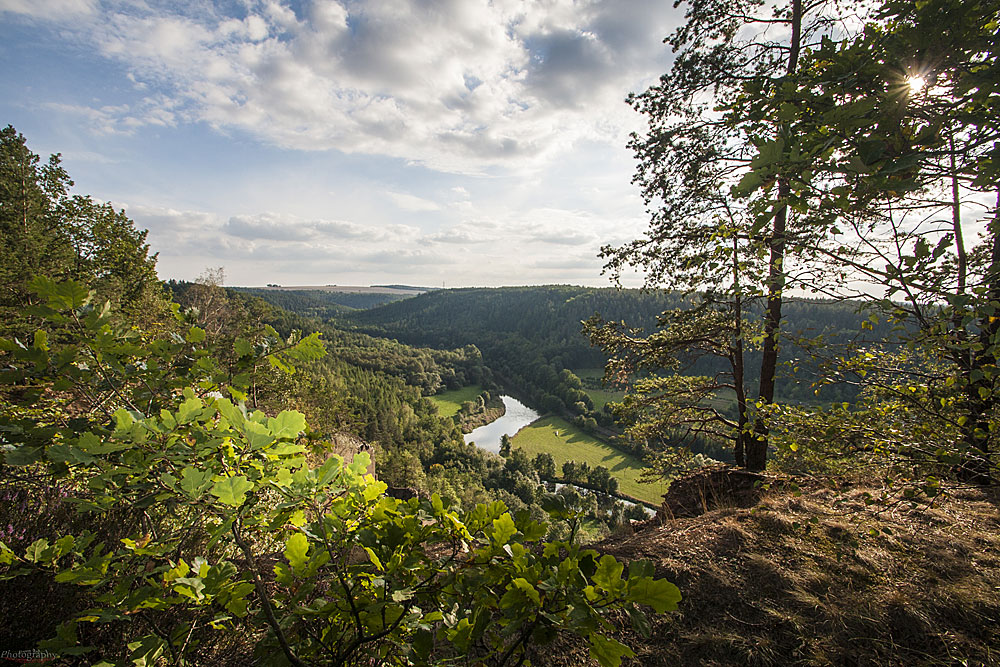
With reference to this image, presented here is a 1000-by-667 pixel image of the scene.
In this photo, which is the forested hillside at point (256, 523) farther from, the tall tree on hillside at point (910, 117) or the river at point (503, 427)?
the river at point (503, 427)

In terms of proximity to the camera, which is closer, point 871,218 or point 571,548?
point 571,548

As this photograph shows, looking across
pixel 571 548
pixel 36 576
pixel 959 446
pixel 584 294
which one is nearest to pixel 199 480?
pixel 571 548

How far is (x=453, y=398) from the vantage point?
9019 centimetres

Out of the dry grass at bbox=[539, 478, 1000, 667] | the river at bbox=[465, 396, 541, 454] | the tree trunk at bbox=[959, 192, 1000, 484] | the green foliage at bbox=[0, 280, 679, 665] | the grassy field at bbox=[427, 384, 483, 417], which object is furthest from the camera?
the grassy field at bbox=[427, 384, 483, 417]

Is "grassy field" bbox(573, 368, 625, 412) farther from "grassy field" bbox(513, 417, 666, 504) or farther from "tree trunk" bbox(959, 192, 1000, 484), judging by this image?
"tree trunk" bbox(959, 192, 1000, 484)

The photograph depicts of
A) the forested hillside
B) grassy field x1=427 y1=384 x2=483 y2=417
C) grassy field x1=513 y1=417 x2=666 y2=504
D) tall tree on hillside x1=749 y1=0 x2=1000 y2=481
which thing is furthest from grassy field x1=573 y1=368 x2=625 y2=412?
the forested hillside

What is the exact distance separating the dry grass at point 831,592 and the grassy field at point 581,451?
50.9m

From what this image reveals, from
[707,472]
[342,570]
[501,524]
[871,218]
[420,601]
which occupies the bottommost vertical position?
[707,472]

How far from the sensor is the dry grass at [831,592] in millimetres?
2447

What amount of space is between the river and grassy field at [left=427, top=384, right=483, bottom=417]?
287 inches

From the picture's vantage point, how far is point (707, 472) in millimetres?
7266

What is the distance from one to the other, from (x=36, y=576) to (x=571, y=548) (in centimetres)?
390

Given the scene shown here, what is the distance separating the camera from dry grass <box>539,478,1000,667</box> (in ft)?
8.03

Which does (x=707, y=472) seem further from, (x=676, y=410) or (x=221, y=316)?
(x=221, y=316)
